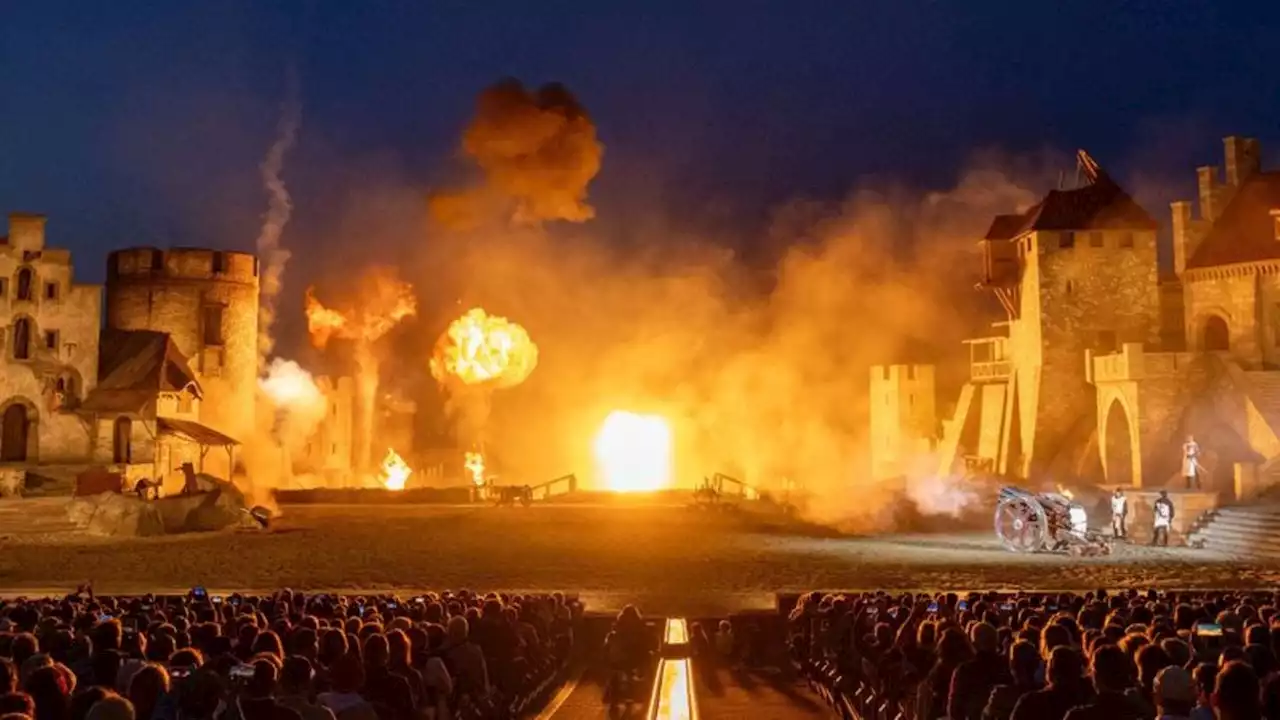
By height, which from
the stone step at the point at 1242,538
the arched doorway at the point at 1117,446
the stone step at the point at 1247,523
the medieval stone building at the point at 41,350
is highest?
the medieval stone building at the point at 41,350

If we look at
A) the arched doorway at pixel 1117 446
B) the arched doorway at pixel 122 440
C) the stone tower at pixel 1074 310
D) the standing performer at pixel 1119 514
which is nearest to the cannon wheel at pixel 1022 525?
the standing performer at pixel 1119 514

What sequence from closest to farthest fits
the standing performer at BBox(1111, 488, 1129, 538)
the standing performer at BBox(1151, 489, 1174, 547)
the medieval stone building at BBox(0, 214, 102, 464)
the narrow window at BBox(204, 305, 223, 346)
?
1. the standing performer at BBox(1151, 489, 1174, 547)
2. the standing performer at BBox(1111, 488, 1129, 538)
3. the medieval stone building at BBox(0, 214, 102, 464)
4. the narrow window at BBox(204, 305, 223, 346)

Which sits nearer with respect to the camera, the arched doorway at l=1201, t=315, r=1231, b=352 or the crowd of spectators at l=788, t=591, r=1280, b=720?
the crowd of spectators at l=788, t=591, r=1280, b=720

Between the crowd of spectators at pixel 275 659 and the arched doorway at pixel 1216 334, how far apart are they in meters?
42.2

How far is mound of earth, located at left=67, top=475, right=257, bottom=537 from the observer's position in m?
35.5

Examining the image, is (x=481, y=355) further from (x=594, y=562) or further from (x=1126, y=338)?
(x=594, y=562)

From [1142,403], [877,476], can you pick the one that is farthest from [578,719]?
[877,476]

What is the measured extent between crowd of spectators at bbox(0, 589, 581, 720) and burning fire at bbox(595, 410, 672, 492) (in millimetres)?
57898

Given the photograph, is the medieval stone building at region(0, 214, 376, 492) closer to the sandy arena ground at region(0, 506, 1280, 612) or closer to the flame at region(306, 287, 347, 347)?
the sandy arena ground at region(0, 506, 1280, 612)

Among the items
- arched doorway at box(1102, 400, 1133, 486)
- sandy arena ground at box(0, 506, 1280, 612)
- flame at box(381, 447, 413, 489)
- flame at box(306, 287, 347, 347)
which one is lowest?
sandy arena ground at box(0, 506, 1280, 612)

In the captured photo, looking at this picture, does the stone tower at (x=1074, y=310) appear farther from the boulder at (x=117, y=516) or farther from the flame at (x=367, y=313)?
the flame at (x=367, y=313)

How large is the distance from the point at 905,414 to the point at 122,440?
131 feet

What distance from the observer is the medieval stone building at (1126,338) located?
41188 mm

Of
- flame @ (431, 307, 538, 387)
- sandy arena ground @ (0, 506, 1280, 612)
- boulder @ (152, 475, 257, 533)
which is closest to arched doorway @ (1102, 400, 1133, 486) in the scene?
sandy arena ground @ (0, 506, 1280, 612)
